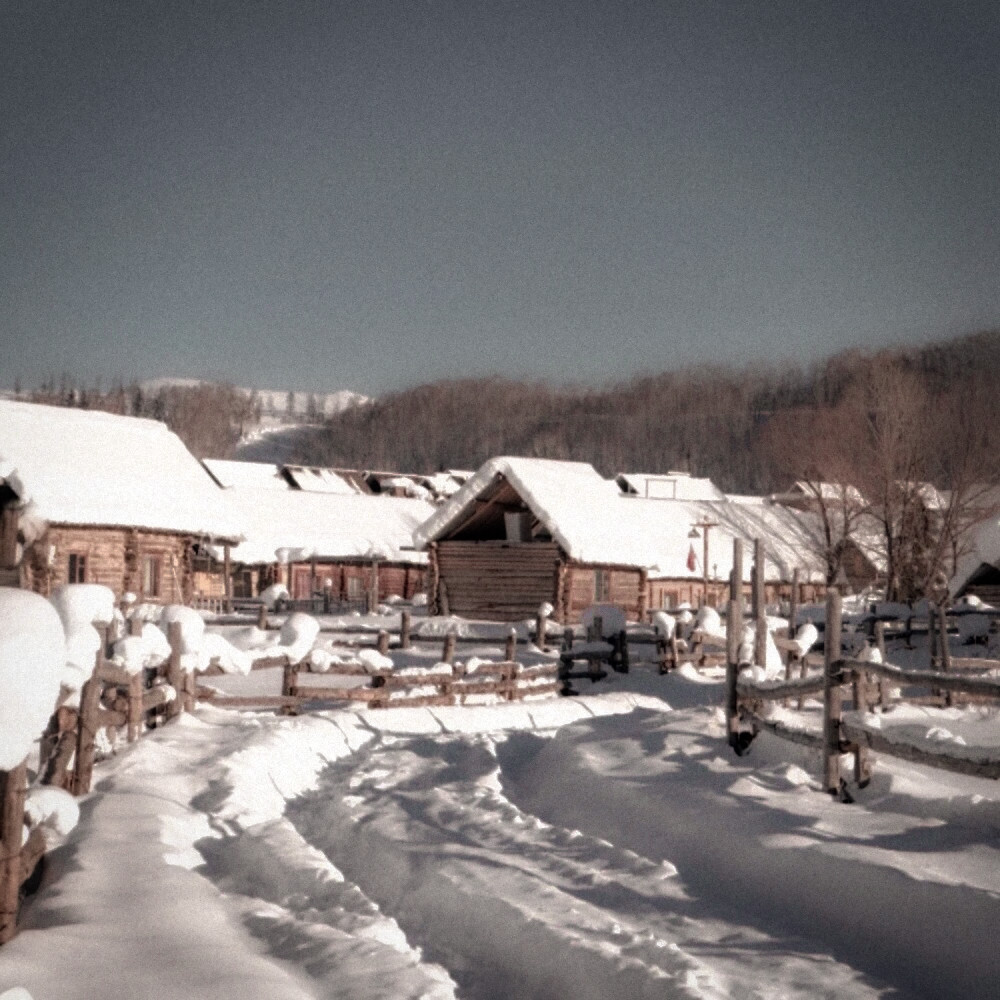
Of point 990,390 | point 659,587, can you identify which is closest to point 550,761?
point 659,587

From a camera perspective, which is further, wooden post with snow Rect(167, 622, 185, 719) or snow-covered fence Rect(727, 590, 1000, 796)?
wooden post with snow Rect(167, 622, 185, 719)

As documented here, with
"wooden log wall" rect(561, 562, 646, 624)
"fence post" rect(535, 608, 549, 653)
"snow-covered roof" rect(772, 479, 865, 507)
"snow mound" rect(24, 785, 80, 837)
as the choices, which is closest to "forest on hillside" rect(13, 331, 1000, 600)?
"snow-covered roof" rect(772, 479, 865, 507)

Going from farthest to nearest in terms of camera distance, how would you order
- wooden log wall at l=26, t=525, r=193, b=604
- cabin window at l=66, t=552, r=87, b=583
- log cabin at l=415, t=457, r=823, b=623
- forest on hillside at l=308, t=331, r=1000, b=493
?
forest on hillside at l=308, t=331, r=1000, b=493, log cabin at l=415, t=457, r=823, b=623, cabin window at l=66, t=552, r=87, b=583, wooden log wall at l=26, t=525, r=193, b=604

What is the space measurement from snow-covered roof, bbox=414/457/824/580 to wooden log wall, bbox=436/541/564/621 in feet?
3.64

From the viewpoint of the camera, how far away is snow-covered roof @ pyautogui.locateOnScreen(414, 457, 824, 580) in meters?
34.6

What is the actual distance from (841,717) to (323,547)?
39825 mm

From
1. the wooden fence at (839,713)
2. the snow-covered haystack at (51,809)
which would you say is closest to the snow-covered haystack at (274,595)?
the wooden fence at (839,713)

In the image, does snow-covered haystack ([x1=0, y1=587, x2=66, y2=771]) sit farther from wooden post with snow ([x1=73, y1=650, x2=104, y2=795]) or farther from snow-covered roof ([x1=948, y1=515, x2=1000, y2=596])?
snow-covered roof ([x1=948, y1=515, x2=1000, y2=596])

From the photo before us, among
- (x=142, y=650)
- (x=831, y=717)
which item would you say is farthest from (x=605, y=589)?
(x=831, y=717)

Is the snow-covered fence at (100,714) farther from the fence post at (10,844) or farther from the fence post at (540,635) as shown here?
the fence post at (540,635)

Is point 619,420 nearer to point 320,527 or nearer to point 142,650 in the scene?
point 320,527

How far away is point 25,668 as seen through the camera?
511 centimetres

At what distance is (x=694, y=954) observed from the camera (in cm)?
646

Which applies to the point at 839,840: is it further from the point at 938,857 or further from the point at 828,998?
the point at 828,998
